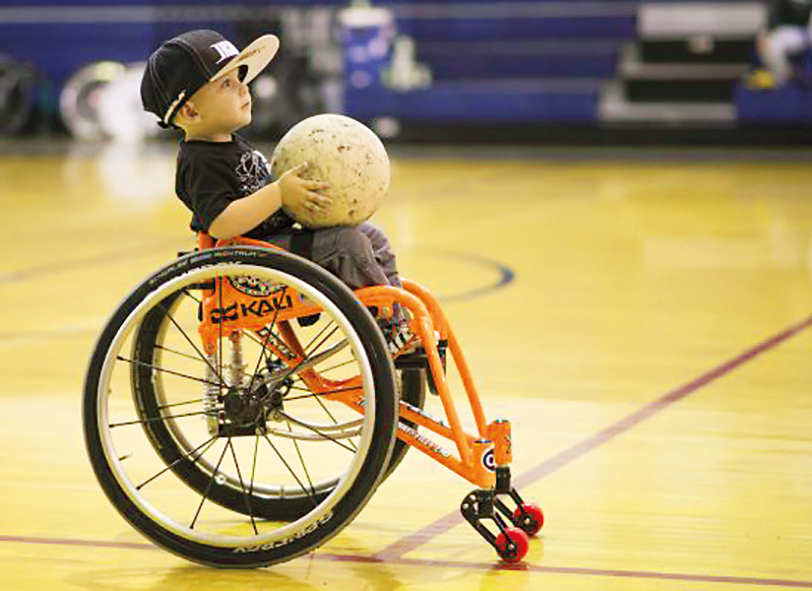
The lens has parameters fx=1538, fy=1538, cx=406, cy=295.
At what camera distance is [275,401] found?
2.47 metres

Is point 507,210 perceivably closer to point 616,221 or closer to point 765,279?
point 616,221

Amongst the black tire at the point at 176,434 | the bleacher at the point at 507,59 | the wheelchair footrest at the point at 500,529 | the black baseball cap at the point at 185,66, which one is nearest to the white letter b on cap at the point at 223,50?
the black baseball cap at the point at 185,66

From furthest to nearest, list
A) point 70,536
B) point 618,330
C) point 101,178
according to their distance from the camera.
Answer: point 101,178 < point 618,330 < point 70,536

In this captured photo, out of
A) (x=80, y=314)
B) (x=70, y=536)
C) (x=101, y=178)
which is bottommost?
(x=101, y=178)

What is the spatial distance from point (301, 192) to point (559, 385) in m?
1.57

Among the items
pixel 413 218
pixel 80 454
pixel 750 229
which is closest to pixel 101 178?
pixel 413 218

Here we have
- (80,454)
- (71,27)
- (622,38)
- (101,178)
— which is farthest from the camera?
(71,27)

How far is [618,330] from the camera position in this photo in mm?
4535

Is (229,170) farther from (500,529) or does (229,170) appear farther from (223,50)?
(500,529)

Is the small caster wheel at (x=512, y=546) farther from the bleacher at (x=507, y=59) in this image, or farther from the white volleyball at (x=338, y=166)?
the bleacher at (x=507, y=59)

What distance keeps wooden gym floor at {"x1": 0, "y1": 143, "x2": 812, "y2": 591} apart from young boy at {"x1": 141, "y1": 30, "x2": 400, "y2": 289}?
0.51 meters

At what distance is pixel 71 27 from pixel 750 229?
7.77 m

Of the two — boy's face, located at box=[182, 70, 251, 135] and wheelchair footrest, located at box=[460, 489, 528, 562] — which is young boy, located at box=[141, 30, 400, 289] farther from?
wheelchair footrest, located at box=[460, 489, 528, 562]

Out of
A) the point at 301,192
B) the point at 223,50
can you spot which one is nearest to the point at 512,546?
the point at 301,192
